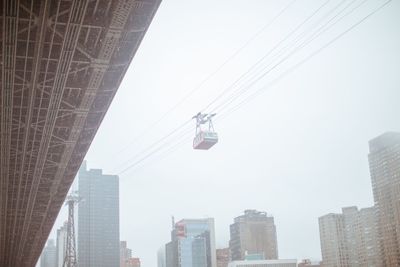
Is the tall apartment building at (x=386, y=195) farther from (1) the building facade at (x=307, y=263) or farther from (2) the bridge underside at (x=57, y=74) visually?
(1) the building facade at (x=307, y=263)

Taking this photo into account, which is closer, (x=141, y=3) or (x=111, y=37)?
(x=141, y=3)

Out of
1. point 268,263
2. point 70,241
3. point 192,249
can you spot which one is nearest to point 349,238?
point 268,263

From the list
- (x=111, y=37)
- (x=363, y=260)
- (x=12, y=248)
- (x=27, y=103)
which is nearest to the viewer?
(x=111, y=37)

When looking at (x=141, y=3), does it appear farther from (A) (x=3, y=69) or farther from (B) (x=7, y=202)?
(B) (x=7, y=202)

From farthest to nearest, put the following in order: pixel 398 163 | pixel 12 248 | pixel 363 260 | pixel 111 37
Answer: pixel 363 260 → pixel 12 248 → pixel 398 163 → pixel 111 37

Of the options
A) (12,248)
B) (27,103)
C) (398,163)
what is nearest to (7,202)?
(27,103)

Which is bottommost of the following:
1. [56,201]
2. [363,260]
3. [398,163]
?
[363,260]

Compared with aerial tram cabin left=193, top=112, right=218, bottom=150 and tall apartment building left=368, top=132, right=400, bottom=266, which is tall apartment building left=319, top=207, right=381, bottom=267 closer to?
tall apartment building left=368, top=132, right=400, bottom=266

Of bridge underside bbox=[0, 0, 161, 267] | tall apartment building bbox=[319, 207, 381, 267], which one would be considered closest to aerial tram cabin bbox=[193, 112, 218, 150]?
bridge underside bbox=[0, 0, 161, 267]

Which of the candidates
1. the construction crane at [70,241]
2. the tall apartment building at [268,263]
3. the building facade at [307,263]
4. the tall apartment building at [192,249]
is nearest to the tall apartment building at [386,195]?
the construction crane at [70,241]
